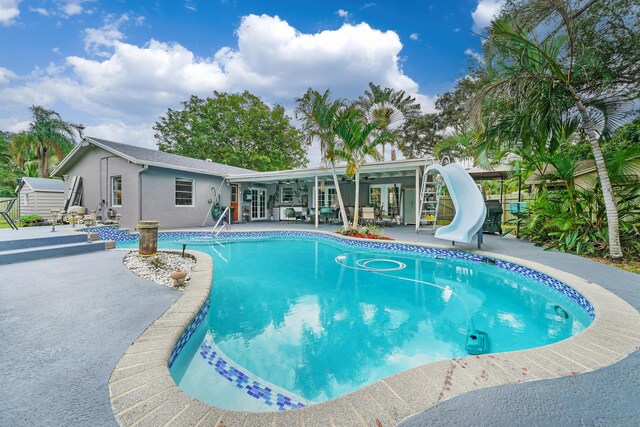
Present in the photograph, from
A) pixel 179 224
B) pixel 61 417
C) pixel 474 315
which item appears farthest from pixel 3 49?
pixel 474 315

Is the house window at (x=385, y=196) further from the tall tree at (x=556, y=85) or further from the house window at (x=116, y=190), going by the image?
the house window at (x=116, y=190)

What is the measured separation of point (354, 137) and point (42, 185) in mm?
15932

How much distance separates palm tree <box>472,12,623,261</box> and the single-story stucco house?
148 inches

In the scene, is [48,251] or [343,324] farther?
[48,251]

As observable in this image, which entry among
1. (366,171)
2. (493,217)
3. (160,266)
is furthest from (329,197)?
(160,266)

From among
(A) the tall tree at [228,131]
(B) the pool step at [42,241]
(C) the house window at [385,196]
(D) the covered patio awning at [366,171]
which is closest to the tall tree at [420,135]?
(C) the house window at [385,196]

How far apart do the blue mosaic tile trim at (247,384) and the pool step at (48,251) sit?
4.89 meters

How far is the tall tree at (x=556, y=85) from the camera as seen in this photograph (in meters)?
→ 5.01

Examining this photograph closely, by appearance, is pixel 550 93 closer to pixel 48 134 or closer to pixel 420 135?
pixel 420 135

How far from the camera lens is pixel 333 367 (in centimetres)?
246

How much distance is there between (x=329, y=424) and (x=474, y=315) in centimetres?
309

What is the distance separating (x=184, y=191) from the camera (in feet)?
39.6

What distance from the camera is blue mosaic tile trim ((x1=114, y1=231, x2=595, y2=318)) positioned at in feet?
12.4

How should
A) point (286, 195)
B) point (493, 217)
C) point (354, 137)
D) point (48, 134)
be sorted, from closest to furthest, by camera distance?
point (354, 137) → point (493, 217) → point (286, 195) → point (48, 134)
